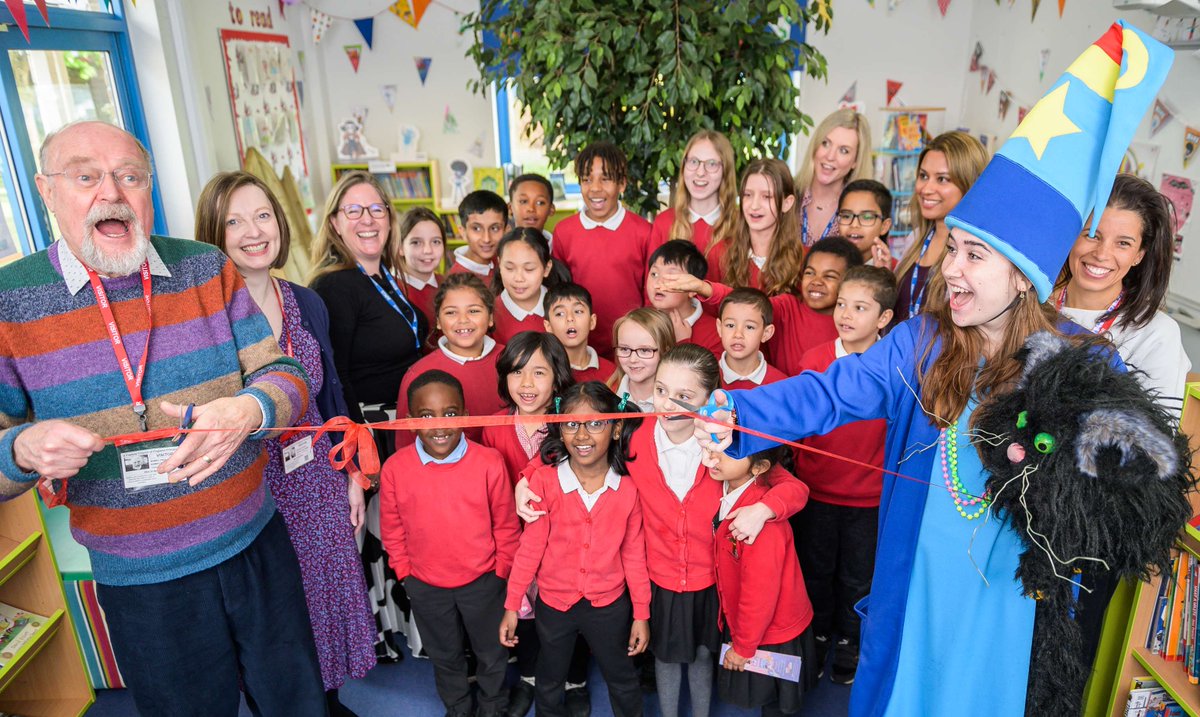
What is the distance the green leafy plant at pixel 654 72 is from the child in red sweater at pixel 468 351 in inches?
56.5

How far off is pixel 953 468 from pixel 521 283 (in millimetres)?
1907

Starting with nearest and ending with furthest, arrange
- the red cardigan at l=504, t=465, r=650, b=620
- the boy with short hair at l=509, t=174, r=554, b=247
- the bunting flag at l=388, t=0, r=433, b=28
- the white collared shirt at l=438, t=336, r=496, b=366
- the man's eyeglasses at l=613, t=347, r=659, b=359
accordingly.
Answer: the red cardigan at l=504, t=465, r=650, b=620 → the man's eyeglasses at l=613, t=347, r=659, b=359 → the white collared shirt at l=438, t=336, r=496, b=366 → the boy with short hair at l=509, t=174, r=554, b=247 → the bunting flag at l=388, t=0, r=433, b=28

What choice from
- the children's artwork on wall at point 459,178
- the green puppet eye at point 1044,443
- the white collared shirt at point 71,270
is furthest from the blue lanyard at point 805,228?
the children's artwork on wall at point 459,178

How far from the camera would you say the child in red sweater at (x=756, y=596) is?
212 centimetres

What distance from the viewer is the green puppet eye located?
1.32 meters

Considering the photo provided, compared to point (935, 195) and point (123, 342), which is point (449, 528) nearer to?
point (123, 342)

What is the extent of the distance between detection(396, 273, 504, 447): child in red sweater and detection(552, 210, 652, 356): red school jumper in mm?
794

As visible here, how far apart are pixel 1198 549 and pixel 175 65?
461 cm

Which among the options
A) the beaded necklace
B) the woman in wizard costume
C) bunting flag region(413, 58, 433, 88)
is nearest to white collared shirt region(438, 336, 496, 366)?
the woman in wizard costume

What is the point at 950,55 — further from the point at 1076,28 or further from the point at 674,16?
the point at 674,16

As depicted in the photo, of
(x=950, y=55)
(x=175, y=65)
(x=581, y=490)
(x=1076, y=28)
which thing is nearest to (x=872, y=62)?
(x=950, y=55)

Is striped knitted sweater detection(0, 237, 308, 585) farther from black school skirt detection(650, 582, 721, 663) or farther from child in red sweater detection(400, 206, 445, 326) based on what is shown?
child in red sweater detection(400, 206, 445, 326)

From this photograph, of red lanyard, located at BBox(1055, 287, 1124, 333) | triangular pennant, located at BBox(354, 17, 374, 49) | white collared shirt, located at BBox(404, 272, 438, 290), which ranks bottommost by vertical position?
white collared shirt, located at BBox(404, 272, 438, 290)

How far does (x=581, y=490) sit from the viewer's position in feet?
7.44
